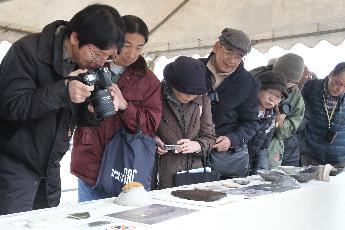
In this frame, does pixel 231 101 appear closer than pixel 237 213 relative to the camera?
No

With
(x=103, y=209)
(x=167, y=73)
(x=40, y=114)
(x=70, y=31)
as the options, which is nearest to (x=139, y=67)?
(x=167, y=73)

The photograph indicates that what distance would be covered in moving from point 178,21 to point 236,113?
1.76 meters

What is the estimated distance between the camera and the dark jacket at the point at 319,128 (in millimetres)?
2668

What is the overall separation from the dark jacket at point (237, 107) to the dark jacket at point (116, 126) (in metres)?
0.45

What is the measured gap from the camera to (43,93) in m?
1.24

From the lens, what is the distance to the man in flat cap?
195cm

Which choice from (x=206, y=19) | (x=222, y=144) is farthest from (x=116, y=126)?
(x=206, y=19)

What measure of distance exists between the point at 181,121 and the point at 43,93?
0.66 metres

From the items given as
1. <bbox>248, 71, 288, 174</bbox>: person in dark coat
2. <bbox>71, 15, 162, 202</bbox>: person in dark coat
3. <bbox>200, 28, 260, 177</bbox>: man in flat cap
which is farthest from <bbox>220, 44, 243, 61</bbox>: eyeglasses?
<bbox>71, 15, 162, 202</bbox>: person in dark coat

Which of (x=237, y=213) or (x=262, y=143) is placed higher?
(x=262, y=143)

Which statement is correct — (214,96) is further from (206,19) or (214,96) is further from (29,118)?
(206,19)

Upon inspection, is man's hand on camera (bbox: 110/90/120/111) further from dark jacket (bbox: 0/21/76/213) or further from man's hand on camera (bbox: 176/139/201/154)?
man's hand on camera (bbox: 176/139/201/154)

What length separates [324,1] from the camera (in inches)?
115

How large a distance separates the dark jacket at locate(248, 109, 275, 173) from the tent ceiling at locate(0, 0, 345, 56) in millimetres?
1108
